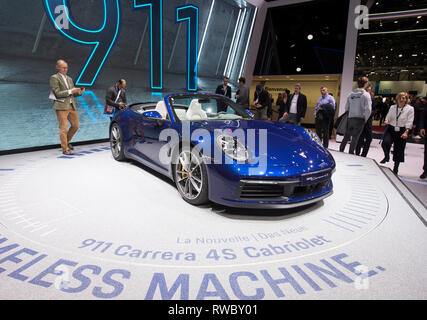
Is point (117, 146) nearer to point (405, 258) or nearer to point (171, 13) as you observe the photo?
point (405, 258)

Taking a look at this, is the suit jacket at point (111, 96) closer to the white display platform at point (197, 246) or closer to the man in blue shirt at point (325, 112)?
the white display platform at point (197, 246)

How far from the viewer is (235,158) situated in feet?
7.94

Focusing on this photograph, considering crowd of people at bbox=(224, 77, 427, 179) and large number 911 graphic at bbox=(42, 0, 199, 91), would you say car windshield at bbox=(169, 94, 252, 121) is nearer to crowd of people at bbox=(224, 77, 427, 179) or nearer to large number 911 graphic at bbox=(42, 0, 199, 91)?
crowd of people at bbox=(224, 77, 427, 179)

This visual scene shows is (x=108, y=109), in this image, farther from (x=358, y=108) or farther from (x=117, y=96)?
(x=358, y=108)

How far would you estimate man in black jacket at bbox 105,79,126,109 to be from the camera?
Result: 6.15m

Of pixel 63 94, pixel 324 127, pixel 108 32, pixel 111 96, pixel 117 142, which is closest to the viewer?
pixel 117 142

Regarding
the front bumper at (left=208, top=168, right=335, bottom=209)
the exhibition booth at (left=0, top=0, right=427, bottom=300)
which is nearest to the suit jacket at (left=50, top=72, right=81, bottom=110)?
the exhibition booth at (left=0, top=0, right=427, bottom=300)

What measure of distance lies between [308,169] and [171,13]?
7987 millimetres

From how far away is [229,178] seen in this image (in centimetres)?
234

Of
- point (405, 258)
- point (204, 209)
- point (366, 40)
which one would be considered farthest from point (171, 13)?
point (366, 40)

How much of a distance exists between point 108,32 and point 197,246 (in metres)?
6.44

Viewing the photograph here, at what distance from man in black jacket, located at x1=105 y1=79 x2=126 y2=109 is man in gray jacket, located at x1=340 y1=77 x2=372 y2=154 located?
4776 mm

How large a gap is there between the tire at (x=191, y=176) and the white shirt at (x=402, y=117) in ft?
13.0

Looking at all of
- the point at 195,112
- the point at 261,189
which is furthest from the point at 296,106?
the point at 261,189
